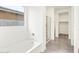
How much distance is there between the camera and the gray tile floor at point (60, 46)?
1.34m

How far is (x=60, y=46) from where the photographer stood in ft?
4.56

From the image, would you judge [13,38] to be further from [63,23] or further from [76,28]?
[76,28]

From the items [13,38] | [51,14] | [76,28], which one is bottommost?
[13,38]

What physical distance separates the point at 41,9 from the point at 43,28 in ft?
0.94

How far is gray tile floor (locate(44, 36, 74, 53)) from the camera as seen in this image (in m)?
1.34

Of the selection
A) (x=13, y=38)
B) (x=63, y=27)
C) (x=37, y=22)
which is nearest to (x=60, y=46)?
(x=63, y=27)

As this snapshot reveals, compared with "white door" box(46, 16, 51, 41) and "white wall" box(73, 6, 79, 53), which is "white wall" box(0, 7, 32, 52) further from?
"white wall" box(73, 6, 79, 53)

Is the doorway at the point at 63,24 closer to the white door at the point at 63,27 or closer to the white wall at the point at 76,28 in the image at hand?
the white door at the point at 63,27

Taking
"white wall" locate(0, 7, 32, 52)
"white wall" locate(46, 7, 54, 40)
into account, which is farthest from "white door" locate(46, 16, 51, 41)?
"white wall" locate(0, 7, 32, 52)

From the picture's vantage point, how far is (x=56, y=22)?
1.50 meters

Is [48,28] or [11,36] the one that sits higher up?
[48,28]
